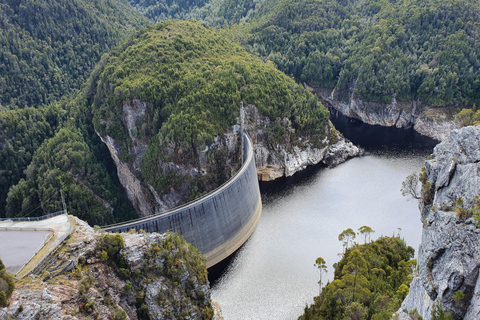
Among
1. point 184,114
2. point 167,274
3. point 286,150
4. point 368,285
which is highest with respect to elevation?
point 184,114

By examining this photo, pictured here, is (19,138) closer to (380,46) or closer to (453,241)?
(453,241)

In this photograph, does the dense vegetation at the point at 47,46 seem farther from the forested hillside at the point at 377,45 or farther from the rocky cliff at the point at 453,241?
the rocky cliff at the point at 453,241

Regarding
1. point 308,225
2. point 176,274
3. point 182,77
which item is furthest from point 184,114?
point 176,274

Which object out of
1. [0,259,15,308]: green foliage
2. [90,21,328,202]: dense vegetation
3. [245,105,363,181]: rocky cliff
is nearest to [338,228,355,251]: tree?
[90,21,328,202]: dense vegetation

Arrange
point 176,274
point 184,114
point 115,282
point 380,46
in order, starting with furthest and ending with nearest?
1. point 380,46
2. point 184,114
3. point 176,274
4. point 115,282

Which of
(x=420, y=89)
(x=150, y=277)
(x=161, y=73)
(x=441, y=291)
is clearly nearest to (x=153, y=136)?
(x=161, y=73)

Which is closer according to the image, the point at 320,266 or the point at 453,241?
the point at 453,241

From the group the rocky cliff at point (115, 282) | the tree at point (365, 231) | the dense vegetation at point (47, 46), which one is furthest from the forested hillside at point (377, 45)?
the rocky cliff at point (115, 282)
